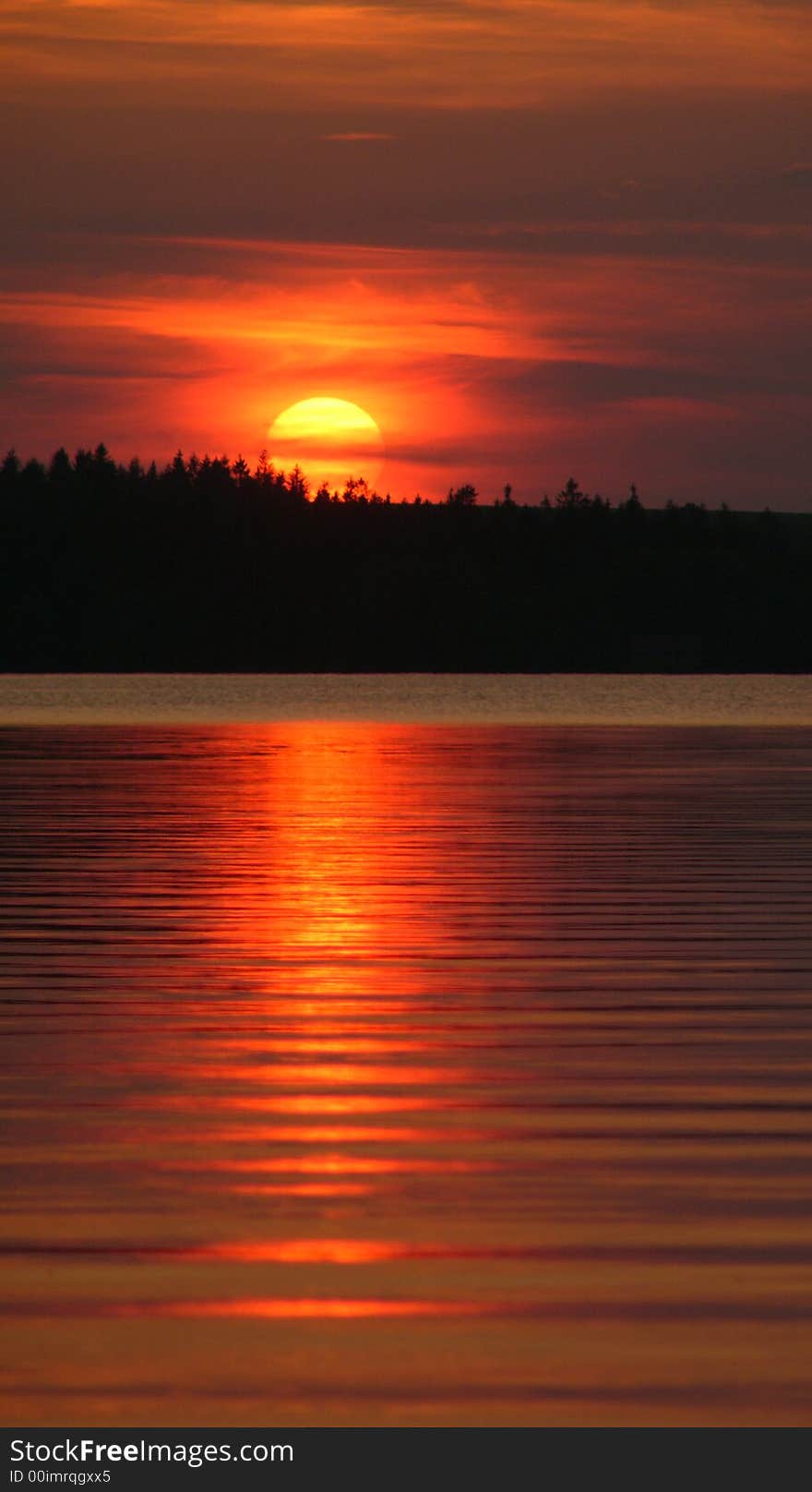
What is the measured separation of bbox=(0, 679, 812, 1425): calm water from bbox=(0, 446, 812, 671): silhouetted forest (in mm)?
103038

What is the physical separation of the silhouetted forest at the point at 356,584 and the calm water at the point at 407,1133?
338ft

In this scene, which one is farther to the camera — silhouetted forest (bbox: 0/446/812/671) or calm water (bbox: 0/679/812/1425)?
silhouetted forest (bbox: 0/446/812/671)

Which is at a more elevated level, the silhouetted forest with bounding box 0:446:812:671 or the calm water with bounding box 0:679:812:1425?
the silhouetted forest with bounding box 0:446:812:671

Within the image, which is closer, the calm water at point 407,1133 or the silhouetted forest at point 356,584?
the calm water at point 407,1133

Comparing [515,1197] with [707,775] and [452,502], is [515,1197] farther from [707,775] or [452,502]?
[452,502]

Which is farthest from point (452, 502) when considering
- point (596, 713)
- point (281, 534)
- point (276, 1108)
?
point (276, 1108)

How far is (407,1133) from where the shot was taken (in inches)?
284

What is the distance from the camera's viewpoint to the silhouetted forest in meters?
122

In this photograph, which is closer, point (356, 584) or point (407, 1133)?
point (407, 1133)

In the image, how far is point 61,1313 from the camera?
17.7ft

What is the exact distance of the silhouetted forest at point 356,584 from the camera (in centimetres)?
12162

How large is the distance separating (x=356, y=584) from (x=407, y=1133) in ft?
397

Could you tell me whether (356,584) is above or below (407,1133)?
above
